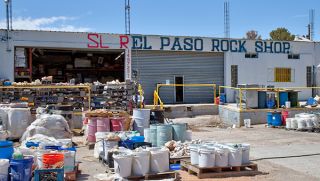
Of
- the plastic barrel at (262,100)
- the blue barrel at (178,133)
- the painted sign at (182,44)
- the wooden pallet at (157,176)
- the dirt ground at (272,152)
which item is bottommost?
the dirt ground at (272,152)

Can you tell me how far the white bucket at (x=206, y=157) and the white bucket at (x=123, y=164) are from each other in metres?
1.66

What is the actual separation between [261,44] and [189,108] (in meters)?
9.11

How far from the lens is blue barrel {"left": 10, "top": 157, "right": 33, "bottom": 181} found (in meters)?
8.45

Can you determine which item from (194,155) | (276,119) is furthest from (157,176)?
(276,119)

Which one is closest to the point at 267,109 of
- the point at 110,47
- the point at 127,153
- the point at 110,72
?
the point at 110,47

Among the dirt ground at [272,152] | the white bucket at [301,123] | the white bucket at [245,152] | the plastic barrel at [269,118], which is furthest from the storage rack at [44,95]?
the white bucket at [245,152]

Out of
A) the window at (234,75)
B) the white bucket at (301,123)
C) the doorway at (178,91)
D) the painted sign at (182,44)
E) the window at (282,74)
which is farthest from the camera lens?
the window at (282,74)

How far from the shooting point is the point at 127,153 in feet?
32.1

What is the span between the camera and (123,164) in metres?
9.44

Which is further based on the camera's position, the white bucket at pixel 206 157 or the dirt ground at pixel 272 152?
Answer: the dirt ground at pixel 272 152

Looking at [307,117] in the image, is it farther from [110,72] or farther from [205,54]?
[110,72]

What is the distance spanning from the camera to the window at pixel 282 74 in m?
31.1

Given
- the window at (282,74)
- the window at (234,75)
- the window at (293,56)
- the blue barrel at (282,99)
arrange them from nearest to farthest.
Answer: the blue barrel at (282,99), the window at (234,75), the window at (282,74), the window at (293,56)

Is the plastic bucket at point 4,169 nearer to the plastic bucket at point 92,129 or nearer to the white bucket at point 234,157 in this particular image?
the white bucket at point 234,157
